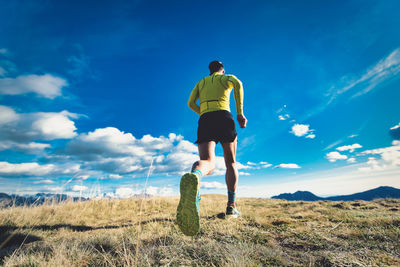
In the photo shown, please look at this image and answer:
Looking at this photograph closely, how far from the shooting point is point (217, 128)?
9.29ft

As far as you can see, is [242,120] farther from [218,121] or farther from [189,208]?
[189,208]

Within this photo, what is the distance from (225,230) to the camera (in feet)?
7.41

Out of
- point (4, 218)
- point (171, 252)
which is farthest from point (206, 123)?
point (4, 218)

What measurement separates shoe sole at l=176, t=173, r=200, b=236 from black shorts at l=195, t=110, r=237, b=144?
1.00m

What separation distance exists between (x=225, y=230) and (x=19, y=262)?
6.30ft

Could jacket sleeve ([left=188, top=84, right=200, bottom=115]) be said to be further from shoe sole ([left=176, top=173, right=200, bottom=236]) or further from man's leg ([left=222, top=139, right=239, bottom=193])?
shoe sole ([left=176, top=173, right=200, bottom=236])

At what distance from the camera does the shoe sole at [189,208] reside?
168cm

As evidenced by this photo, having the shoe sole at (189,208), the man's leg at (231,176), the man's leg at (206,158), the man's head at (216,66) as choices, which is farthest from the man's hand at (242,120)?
the shoe sole at (189,208)

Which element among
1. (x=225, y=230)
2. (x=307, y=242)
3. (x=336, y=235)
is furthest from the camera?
(x=225, y=230)

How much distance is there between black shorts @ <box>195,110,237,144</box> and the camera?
9.23 feet

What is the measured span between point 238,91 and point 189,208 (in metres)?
2.03

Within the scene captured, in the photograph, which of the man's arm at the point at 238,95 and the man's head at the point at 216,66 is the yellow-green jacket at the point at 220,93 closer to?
the man's arm at the point at 238,95

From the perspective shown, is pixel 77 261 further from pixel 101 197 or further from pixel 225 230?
pixel 101 197

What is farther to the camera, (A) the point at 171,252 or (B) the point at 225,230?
(B) the point at 225,230
